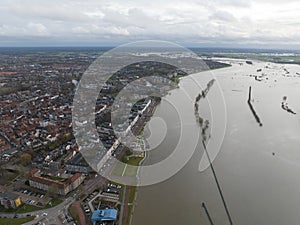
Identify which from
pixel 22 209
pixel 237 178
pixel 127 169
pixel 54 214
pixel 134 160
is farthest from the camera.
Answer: pixel 134 160

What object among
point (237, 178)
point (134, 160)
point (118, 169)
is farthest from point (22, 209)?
point (237, 178)

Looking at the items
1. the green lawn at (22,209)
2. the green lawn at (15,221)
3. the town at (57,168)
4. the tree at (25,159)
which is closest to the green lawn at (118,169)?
the town at (57,168)

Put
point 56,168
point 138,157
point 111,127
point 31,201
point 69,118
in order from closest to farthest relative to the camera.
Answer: point 31,201, point 56,168, point 138,157, point 111,127, point 69,118

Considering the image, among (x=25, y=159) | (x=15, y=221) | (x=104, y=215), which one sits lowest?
(x=15, y=221)

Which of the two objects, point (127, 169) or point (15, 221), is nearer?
point (15, 221)

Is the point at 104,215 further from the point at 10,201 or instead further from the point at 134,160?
the point at 134,160

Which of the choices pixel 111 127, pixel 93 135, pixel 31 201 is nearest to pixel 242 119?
pixel 111 127

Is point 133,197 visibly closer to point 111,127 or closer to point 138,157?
point 138,157

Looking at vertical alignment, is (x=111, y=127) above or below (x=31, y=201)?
above
